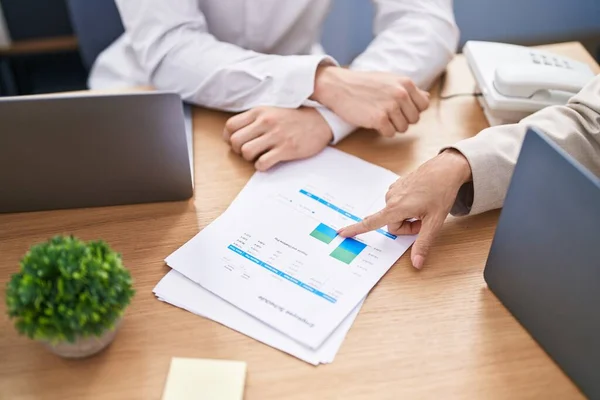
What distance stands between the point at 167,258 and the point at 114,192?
0.13m

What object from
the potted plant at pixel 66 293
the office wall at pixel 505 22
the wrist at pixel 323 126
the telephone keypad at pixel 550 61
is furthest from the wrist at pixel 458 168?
the office wall at pixel 505 22

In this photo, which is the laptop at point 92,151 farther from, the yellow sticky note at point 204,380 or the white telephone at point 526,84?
the white telephone at point 526,84

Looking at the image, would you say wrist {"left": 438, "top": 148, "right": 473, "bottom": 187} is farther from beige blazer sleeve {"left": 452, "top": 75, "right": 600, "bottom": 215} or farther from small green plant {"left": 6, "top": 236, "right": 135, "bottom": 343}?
small green plant {"left": 6, "top": 236, "right": 135, "bottom": 343}

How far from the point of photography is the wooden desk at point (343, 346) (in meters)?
0.60

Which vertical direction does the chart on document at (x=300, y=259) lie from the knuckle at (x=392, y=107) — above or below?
below

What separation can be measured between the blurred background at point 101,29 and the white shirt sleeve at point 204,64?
1.01 ft

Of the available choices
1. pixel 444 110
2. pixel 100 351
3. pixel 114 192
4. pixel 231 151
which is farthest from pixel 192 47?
pixel 100 351

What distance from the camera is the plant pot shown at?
58 cm

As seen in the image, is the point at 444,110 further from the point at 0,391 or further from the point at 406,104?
the point at 0,391

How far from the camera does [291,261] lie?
0.73 metres

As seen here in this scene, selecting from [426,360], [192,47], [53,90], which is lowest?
[53,90]

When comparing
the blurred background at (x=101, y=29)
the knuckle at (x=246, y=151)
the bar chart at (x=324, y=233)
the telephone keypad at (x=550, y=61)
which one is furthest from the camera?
the blurred background at (x=101, y=29)

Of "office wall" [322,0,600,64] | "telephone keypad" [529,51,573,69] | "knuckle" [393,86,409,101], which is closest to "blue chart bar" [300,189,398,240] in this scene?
"knuckle" [393,86,409,101]

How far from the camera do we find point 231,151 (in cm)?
91
